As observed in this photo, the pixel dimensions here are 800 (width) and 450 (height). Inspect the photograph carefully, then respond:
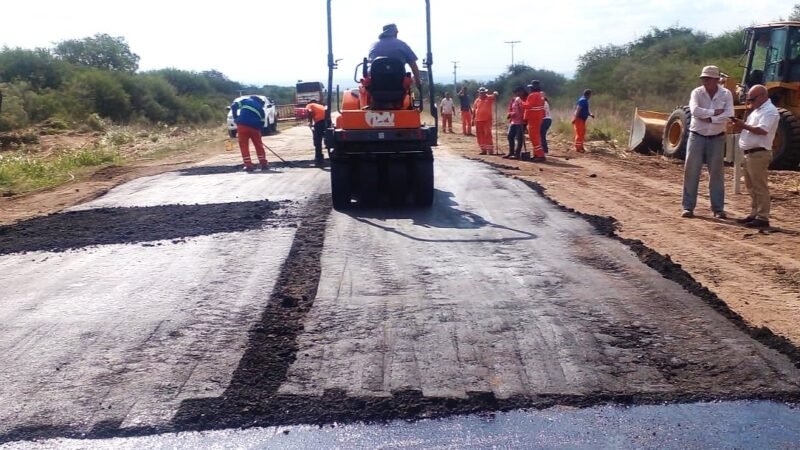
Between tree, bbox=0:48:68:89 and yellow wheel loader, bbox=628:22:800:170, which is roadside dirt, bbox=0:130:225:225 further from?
tree, bbox=0:48:68:89

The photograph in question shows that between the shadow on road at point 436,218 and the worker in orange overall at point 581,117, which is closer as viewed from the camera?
the shadow on road at point 436,218

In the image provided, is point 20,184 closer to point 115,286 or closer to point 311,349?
point 115,286

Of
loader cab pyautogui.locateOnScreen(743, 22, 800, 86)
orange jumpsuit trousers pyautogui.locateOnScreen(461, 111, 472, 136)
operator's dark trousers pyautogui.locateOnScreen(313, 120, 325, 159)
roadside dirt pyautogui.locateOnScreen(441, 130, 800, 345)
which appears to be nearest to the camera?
roadside dirt pyautogui.locateOnScreen(441, 130, 800, 345)

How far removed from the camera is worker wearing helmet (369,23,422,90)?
11766 mm

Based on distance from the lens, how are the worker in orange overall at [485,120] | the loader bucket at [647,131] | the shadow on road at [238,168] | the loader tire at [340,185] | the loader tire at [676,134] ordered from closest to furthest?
1. the loader tire at [340,185]
2. the shadow on road at [238,168]
3. the loader tire at [676,134]
4. the loader bucket at [647,131]
5. the worker in orange overall at [485,120]

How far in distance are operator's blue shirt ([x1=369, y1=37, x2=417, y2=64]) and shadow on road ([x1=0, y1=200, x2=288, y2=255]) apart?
2568mm

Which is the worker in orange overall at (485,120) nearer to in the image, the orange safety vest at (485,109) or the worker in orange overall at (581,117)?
the orange safety vest at (485,109)

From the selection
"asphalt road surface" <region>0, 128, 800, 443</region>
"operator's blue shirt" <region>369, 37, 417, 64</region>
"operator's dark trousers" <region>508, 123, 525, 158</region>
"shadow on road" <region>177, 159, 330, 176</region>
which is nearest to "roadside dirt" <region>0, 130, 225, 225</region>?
"shadow on road" <region>177, 159, 330, 176</region>

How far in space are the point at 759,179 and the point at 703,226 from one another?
2.74 ft

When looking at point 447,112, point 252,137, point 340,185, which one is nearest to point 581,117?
point 252,137

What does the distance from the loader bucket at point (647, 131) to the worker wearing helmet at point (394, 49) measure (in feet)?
35.0

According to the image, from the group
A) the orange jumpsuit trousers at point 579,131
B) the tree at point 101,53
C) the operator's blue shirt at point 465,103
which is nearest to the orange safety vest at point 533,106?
the orange jumpsuit trousers at point 579,131

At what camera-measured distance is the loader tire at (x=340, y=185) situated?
11.4 metres

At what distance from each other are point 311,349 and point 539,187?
27.9 ft
